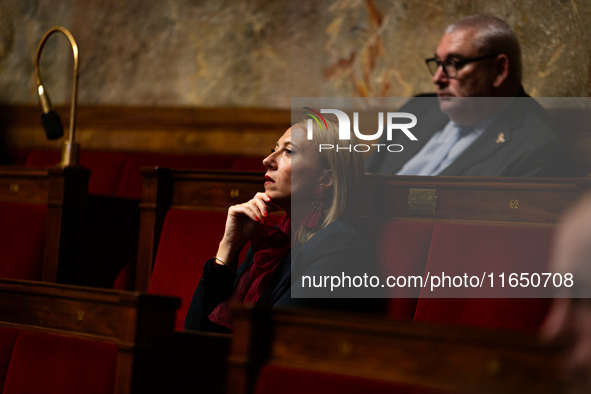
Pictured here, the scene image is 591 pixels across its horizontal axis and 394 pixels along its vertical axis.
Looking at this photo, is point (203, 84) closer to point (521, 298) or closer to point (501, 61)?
point (501, 61)

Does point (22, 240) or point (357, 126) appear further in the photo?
point (357, 126)

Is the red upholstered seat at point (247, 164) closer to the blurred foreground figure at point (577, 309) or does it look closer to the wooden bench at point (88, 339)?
the wooden bench at point (88, 339)

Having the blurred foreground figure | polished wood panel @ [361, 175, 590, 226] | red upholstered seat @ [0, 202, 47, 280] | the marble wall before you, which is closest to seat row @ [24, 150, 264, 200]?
the marble wall

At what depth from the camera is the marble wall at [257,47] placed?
5.76ft

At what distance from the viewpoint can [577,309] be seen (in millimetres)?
497

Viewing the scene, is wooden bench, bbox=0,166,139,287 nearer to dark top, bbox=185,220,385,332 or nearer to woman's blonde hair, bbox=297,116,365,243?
dark top, bbox=185,220,385,332

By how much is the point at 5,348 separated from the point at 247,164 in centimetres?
106

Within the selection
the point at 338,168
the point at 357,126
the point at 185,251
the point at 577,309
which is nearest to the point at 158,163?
the point at 357,126

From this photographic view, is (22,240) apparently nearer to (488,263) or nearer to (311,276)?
(311,276)

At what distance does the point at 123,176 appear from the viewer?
1.94 m

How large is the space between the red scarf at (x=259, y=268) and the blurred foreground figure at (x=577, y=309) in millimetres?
512

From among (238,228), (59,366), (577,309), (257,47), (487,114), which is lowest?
(59,366)

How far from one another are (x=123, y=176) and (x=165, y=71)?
45cm

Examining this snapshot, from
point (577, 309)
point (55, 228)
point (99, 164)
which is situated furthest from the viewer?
point (99, 164)
